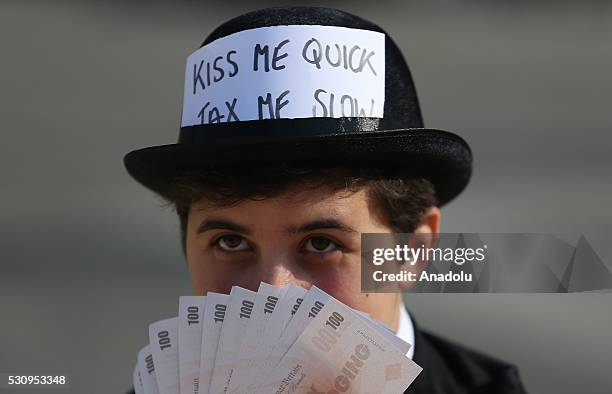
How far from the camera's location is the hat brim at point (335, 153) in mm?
2316

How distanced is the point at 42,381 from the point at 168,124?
1.73 meters

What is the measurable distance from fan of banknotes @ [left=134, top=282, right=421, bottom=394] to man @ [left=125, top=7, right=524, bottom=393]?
268 millimetres

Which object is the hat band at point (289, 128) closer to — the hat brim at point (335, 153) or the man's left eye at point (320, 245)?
the hat brim at point (335, 153)

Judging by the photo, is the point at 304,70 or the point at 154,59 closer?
the point at 304,70

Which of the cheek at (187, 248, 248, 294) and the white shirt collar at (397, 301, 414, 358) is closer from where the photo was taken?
the cheek at (187, 248, 248, 294)

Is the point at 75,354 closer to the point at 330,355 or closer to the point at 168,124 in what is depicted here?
the point at 168,124

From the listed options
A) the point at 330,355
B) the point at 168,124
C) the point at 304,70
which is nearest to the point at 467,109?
the point at 168,124

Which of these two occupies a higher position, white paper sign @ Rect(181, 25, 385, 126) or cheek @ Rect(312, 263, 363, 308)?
white paper sign @ Rect(181, 25, 385, 126)

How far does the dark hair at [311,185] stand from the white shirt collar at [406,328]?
15.5 inches

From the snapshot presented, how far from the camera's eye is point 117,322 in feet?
15.7

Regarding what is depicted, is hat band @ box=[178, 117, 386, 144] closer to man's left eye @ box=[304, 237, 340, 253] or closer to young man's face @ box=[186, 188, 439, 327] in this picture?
young man's face @ box=[186, 188, 439, 327]

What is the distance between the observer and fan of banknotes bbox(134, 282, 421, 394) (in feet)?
6.50

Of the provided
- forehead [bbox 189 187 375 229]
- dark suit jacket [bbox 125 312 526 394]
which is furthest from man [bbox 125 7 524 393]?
dark suit jacket [bbox 125 312 526 394]

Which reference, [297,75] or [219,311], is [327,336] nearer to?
[219,311]
